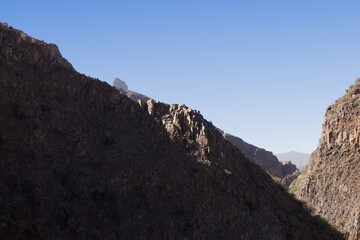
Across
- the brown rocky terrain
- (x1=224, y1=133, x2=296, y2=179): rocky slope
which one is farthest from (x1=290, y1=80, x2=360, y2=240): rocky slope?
(x1=224, y1=133, x2=296, y2=179): rocky slope

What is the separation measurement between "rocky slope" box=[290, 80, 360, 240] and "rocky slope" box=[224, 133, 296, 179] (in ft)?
148

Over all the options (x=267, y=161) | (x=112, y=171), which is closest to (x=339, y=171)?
(x=112, y=171)

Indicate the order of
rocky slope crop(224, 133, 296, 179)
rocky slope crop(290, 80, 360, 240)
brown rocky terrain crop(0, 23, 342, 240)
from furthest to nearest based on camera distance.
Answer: rocky slope crop(224, 133, 296, 179) → rocky slope crop(290, 80, 360, 240) → brown rocky terrain crop(0, 23, 342, 240)

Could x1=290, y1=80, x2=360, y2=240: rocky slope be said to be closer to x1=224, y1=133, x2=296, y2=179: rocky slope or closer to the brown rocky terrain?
the brown rocky terrain

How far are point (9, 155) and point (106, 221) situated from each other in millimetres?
9263

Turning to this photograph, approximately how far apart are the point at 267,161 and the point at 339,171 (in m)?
52.7

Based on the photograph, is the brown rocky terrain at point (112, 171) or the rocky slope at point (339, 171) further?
the rocky slope at point (339, 171)

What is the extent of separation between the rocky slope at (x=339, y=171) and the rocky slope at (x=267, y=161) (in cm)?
4516

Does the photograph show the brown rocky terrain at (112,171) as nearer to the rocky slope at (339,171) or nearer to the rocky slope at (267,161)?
the rocky slope at (339,171)

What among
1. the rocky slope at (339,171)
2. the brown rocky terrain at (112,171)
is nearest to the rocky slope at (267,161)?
the rocky slope at (339,171)

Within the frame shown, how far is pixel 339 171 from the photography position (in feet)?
103

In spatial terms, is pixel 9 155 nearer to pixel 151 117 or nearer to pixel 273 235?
pixel 151 117

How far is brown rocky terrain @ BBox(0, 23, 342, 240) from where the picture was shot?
21.4 meters

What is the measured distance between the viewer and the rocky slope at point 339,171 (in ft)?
91.0
